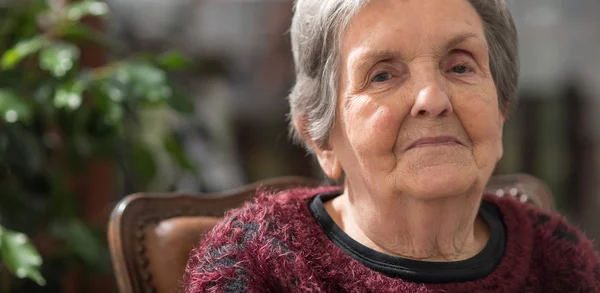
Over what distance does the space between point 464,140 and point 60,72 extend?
1.16 m

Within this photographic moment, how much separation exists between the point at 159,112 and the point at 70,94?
0.69m

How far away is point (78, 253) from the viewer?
6.43 feet

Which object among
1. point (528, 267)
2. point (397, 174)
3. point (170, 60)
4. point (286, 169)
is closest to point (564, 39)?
point (286, 169)

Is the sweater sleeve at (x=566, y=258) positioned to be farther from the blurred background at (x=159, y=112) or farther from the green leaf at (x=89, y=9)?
the green leaf at (x=89, y=9)

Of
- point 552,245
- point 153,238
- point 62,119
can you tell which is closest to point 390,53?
point 552,245

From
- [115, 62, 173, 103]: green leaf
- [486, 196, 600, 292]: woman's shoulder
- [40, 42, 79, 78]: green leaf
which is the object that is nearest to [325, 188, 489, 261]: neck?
[486, 196, 600, 292]: woman's shoulder

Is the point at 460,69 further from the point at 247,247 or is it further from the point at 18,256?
the point at 18,256

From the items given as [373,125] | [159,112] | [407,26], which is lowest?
[159,112]

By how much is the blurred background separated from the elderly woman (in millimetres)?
422

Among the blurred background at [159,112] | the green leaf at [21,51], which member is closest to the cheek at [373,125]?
the blurred background at [159,112]

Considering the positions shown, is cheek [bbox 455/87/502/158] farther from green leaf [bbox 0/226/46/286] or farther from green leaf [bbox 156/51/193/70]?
green leaf [bbox 156/51/193/70]

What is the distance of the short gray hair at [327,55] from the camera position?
3.57ft

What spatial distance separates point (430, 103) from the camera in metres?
1.00

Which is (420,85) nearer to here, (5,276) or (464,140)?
(464,140)
